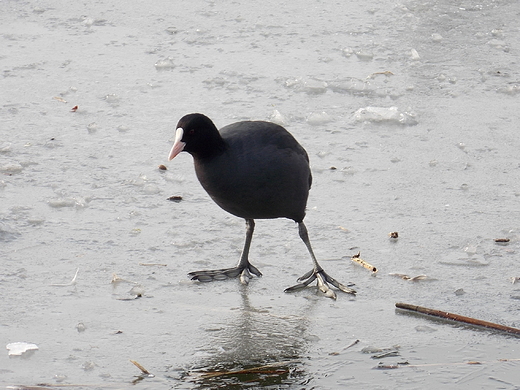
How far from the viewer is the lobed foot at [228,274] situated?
13.4 feet

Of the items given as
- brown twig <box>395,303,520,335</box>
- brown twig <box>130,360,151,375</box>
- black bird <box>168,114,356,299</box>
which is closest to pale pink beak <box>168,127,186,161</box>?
black bird <box>168,114,356,299</box>

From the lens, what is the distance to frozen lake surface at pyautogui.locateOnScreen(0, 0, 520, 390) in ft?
11.2

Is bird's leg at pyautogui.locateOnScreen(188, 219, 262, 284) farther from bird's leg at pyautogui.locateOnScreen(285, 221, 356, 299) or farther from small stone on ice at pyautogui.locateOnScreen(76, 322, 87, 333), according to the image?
small stone on ice at pyautogui.locateOnScreen(76, 322, 87, 333)

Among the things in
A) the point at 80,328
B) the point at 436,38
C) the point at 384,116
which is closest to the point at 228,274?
the point at 80,328

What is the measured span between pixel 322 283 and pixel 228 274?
0.48 metres

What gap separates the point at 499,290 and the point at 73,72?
4.48m

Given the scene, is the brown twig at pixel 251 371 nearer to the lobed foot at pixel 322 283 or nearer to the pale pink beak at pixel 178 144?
the lobed foot at pixel 322 283

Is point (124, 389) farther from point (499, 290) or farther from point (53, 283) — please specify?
point (499, 290)

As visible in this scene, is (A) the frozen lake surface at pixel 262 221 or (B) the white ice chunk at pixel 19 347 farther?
(A) the frozen lake surface at pixel 262 221

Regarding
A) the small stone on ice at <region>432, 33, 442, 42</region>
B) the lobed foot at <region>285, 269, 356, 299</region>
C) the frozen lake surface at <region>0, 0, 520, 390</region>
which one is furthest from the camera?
the small stone on ice at <region>432, 33, 442, 42</region>

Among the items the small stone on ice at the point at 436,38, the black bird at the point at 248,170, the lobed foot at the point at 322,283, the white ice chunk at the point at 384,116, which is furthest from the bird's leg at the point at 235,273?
the small stone on ice at the point at 436,38

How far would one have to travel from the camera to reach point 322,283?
405 centimetres

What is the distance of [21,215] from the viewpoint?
4.64 metres

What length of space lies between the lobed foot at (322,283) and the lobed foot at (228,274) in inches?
9.0
